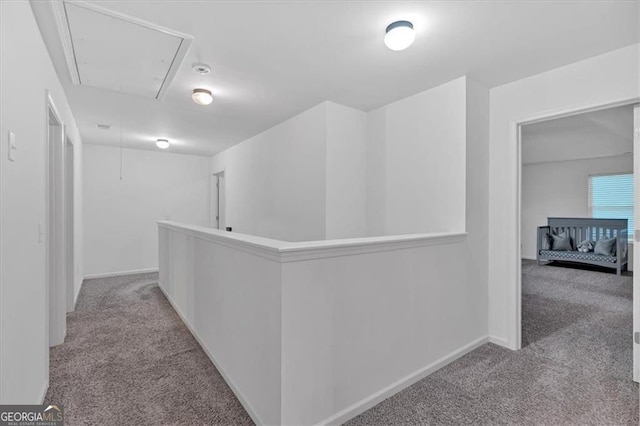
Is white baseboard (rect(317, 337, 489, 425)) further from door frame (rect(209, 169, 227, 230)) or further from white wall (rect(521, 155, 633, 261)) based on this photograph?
white wall (rect(521, 155, 633, 261))

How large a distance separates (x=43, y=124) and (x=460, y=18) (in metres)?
2.72

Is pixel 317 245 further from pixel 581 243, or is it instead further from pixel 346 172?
pixel 581 243

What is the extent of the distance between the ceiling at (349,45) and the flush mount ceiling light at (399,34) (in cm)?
6

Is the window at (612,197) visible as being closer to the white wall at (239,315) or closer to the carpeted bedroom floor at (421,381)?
the carpeted bedroom floor at (421,381)

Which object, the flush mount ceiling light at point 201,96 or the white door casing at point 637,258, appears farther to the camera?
the flush mount ceiling light at point 201,96

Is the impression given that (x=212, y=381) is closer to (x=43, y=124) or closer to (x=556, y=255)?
(x=43, y=124)

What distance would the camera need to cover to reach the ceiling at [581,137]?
406 centimetres

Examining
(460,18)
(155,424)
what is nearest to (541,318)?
(460,18)

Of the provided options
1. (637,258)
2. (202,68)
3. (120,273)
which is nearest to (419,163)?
(637,258)

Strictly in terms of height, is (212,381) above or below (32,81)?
below

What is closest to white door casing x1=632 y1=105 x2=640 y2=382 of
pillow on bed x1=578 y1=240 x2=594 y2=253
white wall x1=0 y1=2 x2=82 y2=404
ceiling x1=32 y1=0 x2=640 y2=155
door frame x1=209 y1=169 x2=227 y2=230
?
ceiling x1=32 y1=0 x2=640 y2=155

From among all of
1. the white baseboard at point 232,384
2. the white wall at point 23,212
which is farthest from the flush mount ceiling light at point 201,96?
the white baseboard at point 232,384

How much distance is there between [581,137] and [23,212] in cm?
704

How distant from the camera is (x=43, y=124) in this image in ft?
6.56
